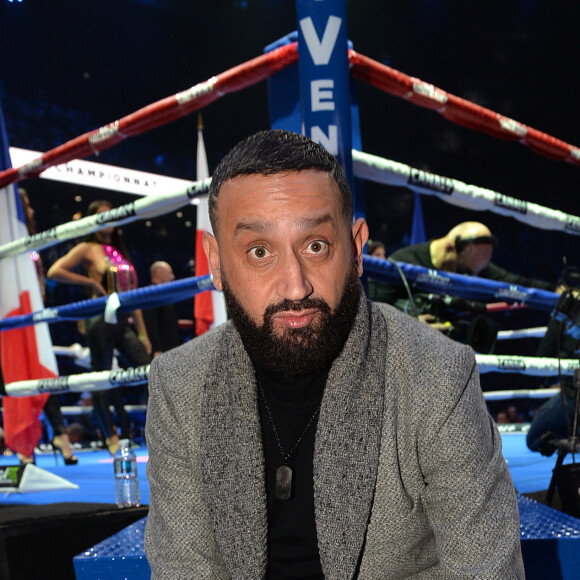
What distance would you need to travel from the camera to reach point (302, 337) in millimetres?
841

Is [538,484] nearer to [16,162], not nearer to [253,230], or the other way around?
[253,230]

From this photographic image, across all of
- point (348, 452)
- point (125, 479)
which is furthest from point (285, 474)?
point (125, 479)

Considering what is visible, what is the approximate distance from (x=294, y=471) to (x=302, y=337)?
0.70 feet

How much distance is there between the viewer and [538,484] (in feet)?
6.10

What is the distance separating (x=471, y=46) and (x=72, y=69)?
5.11 meters

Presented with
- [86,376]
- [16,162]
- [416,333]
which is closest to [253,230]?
[416,333]

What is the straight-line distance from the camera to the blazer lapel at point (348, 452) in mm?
794

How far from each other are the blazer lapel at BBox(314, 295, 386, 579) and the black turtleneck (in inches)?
2.6

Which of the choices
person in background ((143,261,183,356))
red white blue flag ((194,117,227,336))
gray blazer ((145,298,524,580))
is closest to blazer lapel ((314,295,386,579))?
gray blazer ((145,298,524,580))

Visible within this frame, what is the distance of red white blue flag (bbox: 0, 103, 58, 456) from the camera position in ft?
9.32

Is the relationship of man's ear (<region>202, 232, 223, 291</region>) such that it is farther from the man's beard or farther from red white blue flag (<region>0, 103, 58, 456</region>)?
red white blue flag (<region>0, 103, 58, 456</region>)

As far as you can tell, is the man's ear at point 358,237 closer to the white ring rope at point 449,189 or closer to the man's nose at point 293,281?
the man's nose at point 293,281

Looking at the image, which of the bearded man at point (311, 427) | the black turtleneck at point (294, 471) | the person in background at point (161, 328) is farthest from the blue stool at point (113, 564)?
the person in background at point (161, 328)

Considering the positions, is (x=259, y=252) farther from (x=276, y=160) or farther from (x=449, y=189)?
(x=449, y=189)
